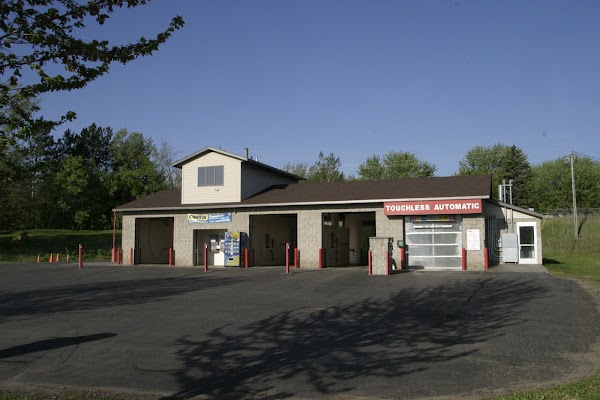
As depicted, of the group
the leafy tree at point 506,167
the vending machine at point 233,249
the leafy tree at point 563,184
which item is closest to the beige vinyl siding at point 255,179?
the vending machine at point 233,249

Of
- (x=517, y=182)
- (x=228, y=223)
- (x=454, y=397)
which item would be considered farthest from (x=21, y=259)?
(x=517, y=182)

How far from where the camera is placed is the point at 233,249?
26609 mm

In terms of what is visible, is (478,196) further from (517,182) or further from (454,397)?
(517,182)

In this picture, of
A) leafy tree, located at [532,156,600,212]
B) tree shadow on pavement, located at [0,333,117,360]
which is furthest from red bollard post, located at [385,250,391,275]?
leafy tree, located at [532,156,600,212]

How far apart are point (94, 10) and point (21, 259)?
36.3 metres

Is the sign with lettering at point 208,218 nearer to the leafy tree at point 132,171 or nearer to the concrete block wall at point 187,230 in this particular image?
the concrete block wall at point 187,230

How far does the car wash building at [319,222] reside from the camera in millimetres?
23359

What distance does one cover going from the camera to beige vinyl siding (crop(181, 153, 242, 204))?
28.1 m

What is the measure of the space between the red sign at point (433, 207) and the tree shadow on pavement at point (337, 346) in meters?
9.06

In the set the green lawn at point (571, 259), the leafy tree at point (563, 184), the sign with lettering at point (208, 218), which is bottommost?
the green lawn at point (571, 259)

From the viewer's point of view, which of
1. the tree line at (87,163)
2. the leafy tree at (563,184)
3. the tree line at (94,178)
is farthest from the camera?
the leafy tree at (563,184)

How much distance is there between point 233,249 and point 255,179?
4.78 m

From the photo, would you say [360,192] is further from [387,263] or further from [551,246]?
[551,246]

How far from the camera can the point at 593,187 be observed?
81.0m
